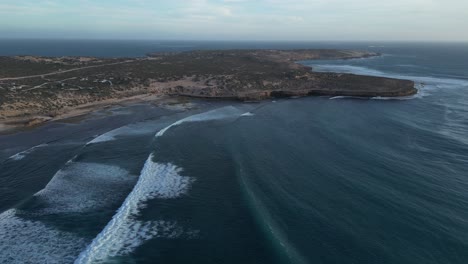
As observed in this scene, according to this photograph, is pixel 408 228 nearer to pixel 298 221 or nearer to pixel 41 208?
pixel 298 221

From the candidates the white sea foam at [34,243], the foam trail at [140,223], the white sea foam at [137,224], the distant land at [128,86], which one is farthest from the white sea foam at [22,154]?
the white sea foam at [137,224]

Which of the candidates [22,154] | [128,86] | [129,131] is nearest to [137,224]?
[22,154]

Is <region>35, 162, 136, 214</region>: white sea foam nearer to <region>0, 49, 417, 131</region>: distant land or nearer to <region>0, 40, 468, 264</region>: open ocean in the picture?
<region>0, 40, 468, 264</region>: open ocean

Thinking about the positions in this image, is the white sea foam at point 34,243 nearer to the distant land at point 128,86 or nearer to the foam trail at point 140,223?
the foam trail at point 140,223

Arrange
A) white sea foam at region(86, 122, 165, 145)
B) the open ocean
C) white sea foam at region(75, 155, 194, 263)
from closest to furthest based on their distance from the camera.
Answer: white sea foam at region(75, 155, 194, 263) < the open ocean < white sea foam at region(86, 122, 165, 145)

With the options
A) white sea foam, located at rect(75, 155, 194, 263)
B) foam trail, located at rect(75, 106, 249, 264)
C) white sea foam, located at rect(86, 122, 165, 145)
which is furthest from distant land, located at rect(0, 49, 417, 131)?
white sea foam, located at rect(75, 155, 194, 263)

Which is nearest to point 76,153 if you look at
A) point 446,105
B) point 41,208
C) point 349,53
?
point 41,208
